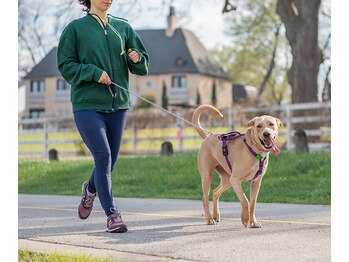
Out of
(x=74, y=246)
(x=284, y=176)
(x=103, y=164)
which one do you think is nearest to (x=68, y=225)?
(x=103, y=164)

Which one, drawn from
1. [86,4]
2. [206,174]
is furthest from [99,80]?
[206,174]

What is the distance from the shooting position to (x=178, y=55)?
209 feet

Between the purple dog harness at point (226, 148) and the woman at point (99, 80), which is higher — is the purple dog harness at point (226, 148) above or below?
below

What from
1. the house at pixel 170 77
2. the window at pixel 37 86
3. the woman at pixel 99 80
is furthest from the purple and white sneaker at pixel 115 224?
the window at pixel 37 86

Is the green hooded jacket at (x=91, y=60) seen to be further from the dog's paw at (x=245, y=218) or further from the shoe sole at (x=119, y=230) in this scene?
the dog's paw at (x=245, y=218)

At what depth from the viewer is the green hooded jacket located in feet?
20.9

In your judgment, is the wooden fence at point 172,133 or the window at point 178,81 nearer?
the wooden fence at point 172,133

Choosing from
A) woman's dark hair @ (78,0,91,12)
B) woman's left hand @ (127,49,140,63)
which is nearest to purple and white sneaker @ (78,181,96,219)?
woman's left hand @ (127,49,140,63)

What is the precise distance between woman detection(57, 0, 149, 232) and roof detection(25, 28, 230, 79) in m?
55.7

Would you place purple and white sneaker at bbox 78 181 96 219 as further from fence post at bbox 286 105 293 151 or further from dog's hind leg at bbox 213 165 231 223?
fence post at bbox 286 105 293 151

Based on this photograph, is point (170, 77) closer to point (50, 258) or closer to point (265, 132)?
point (265, 132)

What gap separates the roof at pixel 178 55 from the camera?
6300cm

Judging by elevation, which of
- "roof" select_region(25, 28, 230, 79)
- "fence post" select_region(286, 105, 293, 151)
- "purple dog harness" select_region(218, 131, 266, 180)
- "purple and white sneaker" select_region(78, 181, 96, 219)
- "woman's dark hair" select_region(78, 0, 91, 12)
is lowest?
"purple and white sneaker" select_region(78, 181, 96, 219)

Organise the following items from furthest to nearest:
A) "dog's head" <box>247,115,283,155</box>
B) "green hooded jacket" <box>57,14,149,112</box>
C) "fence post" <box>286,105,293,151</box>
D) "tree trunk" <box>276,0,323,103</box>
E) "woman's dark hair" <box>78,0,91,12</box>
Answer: "tree trunk" <box>276,0,323,103</box>, "fence post" <box>286,105,293,151</box>, "woman's dark hair" <box>78,0,91,12</box>, "green hooded jacket" <box>57,14,149,112</box>, "dog's head" <box>247,115,283,155</box>
